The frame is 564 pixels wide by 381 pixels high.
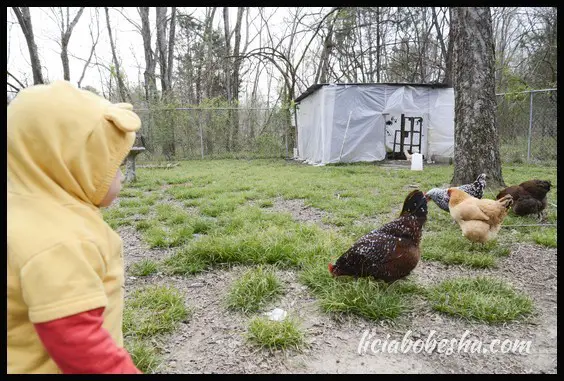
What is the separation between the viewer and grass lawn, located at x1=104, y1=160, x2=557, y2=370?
2.28 meters

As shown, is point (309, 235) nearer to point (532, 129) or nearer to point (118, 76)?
point (532, 129)

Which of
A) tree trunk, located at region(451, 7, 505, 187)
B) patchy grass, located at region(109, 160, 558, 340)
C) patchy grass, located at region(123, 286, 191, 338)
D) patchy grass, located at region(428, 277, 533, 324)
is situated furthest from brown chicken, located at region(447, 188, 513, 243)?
patchy grass, located at region(123, 286, 191, 338)

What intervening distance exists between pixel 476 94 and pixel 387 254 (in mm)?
4199

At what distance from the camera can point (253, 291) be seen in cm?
250

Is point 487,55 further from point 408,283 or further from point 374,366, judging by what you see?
point 374,366

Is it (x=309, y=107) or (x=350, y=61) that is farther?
(x=350, y=61)

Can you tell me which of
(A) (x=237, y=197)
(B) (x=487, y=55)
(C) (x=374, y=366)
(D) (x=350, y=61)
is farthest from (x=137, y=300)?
(D) (x=350, y=61)

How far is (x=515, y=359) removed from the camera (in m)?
1.88

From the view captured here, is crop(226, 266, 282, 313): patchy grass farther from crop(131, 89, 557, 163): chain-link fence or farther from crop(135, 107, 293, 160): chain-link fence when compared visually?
crop(135, 107, 293, 160): chain-link fence

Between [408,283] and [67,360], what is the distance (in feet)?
7.47

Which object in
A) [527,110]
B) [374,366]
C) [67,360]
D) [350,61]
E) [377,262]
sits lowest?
[374,366]

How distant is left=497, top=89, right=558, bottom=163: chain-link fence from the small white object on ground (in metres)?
9.81

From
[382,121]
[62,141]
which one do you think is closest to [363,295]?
[62,141]

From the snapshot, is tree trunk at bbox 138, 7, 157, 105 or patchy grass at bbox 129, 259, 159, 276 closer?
patchy grass at bbox 129, 259, 159, 276
